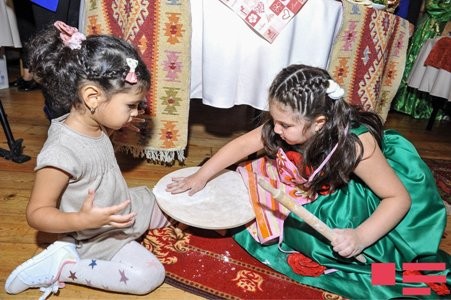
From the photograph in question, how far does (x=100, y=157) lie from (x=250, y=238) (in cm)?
46

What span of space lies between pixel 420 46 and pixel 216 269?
213 centimetres

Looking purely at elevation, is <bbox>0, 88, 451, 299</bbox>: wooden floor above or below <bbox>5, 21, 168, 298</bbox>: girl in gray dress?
below

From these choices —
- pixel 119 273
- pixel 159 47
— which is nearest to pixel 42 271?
pixel 119 273

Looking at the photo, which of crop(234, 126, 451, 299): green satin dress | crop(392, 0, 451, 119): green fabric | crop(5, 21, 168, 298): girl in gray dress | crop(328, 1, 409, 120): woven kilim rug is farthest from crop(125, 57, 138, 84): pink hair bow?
crop(392, 0, 451, 119): green fabric

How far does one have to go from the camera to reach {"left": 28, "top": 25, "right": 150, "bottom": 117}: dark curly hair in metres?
0.76

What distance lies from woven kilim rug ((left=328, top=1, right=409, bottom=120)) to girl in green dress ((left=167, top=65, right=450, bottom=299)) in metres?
0.27

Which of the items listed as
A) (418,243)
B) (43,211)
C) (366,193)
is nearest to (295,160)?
(366,193)

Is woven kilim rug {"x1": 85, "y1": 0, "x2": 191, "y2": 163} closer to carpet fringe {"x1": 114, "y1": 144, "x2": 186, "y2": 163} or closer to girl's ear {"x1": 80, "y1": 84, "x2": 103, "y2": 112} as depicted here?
carpet fringe {"x1": 114, "y1": 144, "x2": 186, "y2": 163}

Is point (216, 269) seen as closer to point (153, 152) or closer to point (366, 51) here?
point (153, 152)

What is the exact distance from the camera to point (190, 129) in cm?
187

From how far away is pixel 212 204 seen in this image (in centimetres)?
98

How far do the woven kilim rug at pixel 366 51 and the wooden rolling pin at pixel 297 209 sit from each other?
61 cm

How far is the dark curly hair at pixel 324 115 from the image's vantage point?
83 centimetres

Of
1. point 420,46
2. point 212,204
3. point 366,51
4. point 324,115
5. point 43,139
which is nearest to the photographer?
point 324,115
